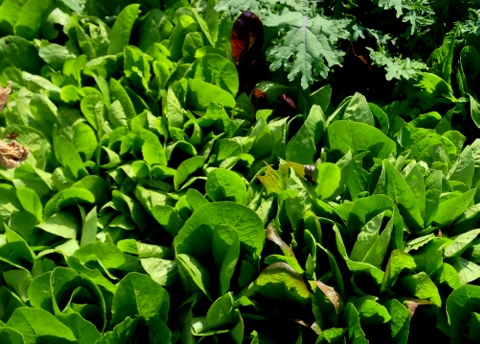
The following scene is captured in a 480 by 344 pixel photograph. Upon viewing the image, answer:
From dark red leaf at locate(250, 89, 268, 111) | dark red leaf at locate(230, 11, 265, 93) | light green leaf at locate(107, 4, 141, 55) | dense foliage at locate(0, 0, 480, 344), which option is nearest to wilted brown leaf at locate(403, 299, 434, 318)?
dense foliage at locate(0, 0, 480, 344)

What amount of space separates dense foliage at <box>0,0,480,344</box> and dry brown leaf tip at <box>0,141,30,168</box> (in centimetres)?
18

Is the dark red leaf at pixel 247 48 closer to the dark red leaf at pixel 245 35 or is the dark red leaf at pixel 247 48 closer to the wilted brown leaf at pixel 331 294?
the dark red leaf at pixel 245 35

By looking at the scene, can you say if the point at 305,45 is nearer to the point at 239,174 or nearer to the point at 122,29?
the point at 239,174

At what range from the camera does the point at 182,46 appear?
9.52 feet

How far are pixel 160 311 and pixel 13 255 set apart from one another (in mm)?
588

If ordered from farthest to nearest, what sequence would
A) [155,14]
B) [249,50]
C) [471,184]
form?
[155,14], [249,50], [471,184]

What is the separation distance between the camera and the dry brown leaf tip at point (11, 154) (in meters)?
2.12

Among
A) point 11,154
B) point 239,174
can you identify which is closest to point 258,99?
point 239,174

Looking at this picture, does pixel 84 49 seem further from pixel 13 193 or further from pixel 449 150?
pixel 449 150

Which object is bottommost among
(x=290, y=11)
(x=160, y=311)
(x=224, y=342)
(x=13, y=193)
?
(x=224, y=342)

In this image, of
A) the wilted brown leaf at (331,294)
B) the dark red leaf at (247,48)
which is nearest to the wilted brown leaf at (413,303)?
the wilted brown leaf at (331,294)

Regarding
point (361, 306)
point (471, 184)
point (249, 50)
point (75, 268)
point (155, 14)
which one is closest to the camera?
point (361, 306)

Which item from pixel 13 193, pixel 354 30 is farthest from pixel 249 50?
pixel 13 193

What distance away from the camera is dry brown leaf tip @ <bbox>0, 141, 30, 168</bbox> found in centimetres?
212
